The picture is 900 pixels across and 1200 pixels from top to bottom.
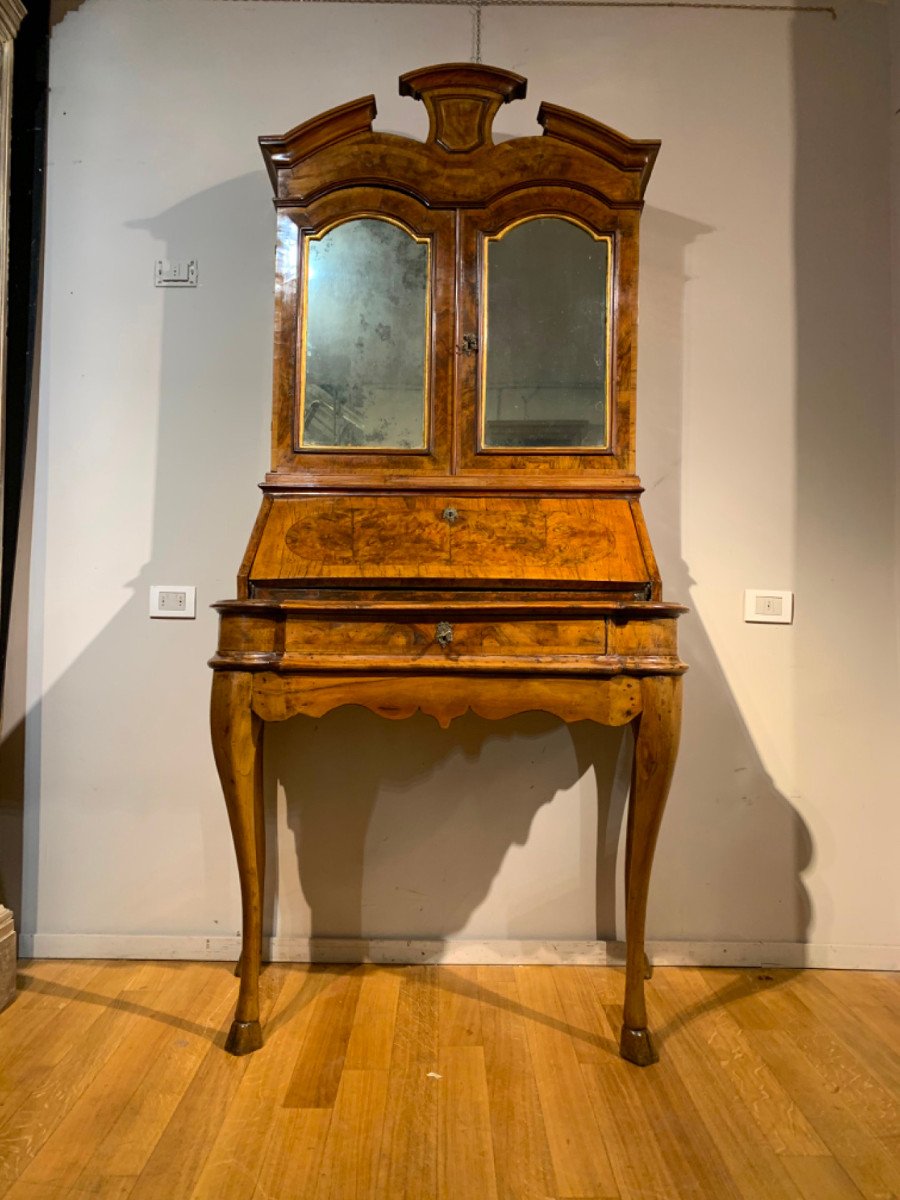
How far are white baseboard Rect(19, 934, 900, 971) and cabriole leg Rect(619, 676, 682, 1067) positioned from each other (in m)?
0.49

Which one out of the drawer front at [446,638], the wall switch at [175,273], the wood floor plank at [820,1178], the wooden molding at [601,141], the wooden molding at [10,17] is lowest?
the wood floor plank at [820,1178]

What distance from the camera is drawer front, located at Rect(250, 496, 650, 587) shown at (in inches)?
68.8

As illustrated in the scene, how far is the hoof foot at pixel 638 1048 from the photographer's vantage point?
1676mm

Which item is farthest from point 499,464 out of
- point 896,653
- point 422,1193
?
point 422,1193

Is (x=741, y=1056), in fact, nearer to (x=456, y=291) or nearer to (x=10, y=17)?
(x=456, y=291)

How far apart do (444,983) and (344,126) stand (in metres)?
2.06

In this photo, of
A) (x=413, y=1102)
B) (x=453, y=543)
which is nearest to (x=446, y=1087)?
(x=413, y=1102)

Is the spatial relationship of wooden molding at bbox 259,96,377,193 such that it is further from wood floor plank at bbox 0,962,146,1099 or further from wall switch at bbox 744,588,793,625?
wood floor plank at bbox 0,962,146,1099

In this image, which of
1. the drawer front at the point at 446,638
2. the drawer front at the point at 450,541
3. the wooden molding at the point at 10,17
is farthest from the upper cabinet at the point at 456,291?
the wooden molding at the point at 10,17

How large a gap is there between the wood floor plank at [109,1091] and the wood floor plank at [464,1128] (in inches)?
22.6

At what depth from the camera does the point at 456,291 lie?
1.98 m

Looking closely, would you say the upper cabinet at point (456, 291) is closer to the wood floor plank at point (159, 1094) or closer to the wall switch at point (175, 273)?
the wall switch at point (175, 273)

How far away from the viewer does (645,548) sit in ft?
5.94

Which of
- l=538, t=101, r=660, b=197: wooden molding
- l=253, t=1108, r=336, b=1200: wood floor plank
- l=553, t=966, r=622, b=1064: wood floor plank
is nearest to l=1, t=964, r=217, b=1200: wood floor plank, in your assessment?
l=253, t=1108, r=336, b=1200: wood floor plank
